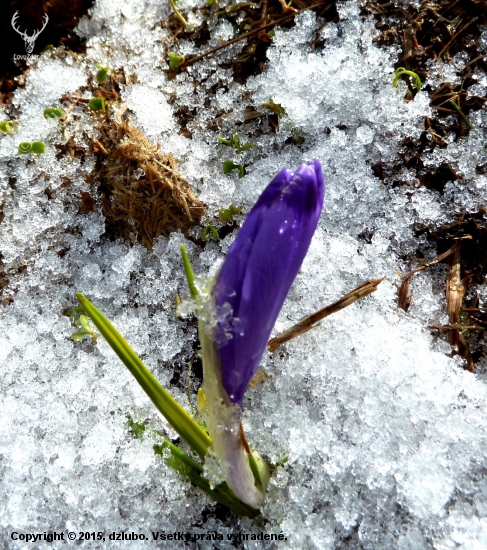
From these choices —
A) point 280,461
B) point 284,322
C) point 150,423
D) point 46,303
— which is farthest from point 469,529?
point 46,303

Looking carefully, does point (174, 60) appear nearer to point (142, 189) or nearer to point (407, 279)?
point (142, 189)

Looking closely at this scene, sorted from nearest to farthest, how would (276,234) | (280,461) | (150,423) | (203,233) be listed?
1. (276,234)
2. (280,461)
3. (150,423)
4. (203,233)

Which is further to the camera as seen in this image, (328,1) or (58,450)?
(328,1)

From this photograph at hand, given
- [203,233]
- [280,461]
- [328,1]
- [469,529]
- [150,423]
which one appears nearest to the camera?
[469,529]

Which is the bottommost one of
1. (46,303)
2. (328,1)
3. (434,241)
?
(46,303)

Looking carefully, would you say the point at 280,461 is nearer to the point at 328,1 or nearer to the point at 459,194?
the point at 459,194

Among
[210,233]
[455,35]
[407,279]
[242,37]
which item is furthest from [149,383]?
[455,35]

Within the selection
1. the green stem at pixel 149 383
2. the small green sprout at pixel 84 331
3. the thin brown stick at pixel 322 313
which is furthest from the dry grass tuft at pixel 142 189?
the green stem at pixel 149 383
